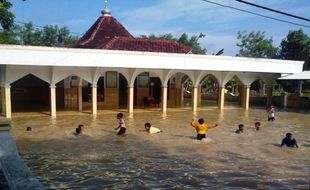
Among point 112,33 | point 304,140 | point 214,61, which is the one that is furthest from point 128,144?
point 112,33

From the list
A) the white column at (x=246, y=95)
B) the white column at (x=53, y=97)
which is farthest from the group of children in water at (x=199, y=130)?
the white column at (x=246, y=95)

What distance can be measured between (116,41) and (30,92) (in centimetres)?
734

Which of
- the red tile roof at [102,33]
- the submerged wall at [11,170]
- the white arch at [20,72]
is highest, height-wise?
the red tile roof at [102,33]

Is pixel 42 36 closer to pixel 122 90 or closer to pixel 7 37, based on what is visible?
pixel 7 37

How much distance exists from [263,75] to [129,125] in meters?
14.0

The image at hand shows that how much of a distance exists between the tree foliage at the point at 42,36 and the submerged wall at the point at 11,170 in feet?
134

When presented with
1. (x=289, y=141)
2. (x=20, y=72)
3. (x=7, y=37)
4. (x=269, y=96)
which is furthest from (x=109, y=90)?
(x=7, y=37)

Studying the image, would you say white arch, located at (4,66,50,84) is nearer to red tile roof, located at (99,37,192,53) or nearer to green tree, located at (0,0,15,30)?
red tile roof, located at (99,37,192,53)

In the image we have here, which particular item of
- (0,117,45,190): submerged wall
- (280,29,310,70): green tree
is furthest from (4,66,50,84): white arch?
(280,29,310,70): green tree

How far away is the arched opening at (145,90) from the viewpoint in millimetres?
25812

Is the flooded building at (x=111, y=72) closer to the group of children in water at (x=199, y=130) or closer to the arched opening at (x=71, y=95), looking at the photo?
the arched opening at (x=71, y=95)

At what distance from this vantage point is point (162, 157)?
426 inches

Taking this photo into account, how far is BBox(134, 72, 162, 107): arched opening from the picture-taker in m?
25.8

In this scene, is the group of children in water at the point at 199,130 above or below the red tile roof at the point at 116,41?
below
